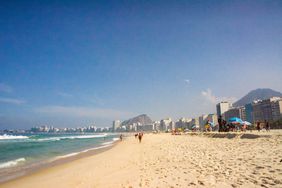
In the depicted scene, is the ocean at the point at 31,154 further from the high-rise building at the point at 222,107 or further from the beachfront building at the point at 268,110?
the high-rise building at the point at 222,107

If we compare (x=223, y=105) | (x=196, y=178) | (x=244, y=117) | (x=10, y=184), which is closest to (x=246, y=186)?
(x=196, y=178)

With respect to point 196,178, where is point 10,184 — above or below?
below

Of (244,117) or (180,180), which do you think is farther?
(244,117)

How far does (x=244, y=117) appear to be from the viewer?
14438 cm

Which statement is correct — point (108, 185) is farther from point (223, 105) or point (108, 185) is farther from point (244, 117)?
point (223, 105)

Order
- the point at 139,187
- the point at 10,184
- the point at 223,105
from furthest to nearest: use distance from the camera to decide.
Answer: the point at 223,105
the point at 10,184
the point at 139,187

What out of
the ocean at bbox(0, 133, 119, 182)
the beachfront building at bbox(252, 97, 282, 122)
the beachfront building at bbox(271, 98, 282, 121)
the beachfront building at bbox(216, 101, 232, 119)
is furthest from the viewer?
the beachfront building at bbox(216, 101, 232, 119)

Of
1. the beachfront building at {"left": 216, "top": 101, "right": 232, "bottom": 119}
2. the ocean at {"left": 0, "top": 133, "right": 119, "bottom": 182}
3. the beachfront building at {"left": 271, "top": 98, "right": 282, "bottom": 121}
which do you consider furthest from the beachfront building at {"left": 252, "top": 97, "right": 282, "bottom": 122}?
the ocean at {"left": 0, "top": 133, "right": 119, "bottom": 182}

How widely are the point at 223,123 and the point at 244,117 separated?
401 ft

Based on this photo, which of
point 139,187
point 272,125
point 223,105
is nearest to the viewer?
point 139,187

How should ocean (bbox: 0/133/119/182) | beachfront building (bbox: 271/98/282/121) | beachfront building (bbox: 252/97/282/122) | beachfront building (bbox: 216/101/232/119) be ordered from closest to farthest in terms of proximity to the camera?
ocean (bbox: 0/133/119/182), beachfront building (bbox: 271/98/282/121), beachfront building (bbox: 252/97/282/122), beachfront building (bbox: 216/101/232/119)

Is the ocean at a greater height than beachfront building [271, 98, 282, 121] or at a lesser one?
lesser

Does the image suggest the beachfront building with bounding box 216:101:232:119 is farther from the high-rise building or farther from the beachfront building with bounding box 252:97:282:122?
the beachfront building with bounding box 252:97:282:122

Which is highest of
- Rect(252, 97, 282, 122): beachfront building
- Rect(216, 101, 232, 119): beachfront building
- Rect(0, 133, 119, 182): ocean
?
Rect(216, 101, 232, 119): beachfront building
